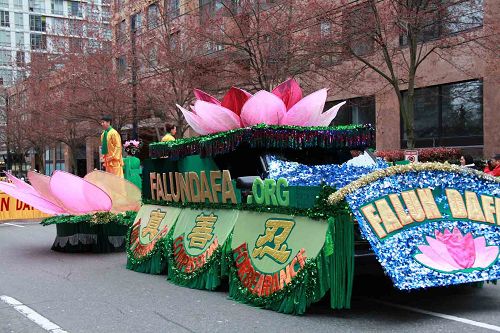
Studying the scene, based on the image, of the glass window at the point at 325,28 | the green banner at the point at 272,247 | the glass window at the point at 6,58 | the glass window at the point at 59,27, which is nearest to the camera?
the green banner at the point at 272,247

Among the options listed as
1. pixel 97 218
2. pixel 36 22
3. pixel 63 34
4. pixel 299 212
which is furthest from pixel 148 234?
pixel 36 22

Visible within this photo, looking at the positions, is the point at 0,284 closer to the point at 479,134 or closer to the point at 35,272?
the point at 35,272

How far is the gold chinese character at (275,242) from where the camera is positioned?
566 centimetres

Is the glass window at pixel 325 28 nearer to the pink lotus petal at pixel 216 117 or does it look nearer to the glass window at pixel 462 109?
the glass window at pixel 462 109

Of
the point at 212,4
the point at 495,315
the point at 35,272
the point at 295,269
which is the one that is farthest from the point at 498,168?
the point at 212,4

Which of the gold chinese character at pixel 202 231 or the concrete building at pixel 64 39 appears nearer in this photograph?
the gold chinese character at pixel 202 231

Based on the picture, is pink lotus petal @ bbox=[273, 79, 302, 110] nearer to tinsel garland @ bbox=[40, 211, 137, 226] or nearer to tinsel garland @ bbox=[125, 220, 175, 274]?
tinsel garland @ bbox=[125, 220, 175, 274]

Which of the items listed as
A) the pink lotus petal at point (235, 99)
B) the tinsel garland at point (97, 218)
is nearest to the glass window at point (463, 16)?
the pink lotus petal at point (235, 99)

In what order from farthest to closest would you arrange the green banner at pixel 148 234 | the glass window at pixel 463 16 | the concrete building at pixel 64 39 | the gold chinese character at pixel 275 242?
the concrete building at pixel 64 39 < the glass window at pixel 463 16 < the green banner at pixel 148 234 < the gold chinese character at pixel 275 242

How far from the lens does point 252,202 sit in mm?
6328

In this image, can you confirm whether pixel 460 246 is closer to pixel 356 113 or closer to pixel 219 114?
pixel 219 114

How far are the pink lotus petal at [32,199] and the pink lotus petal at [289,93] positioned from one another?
4.47 metres

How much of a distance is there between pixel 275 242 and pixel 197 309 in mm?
1049

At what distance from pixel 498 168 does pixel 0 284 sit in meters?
9.55
